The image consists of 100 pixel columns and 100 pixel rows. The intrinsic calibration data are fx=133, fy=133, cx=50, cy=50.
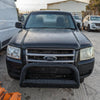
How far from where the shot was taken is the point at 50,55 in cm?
234

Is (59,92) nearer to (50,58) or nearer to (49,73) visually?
(49,73)

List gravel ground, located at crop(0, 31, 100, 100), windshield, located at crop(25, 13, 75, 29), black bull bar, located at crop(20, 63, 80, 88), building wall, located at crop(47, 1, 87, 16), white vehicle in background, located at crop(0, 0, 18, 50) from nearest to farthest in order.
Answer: black bull bar, located at crop(20, 63, 80, 88) → gravel ground, located at crop(0, 31, 100, 100) → windshield, located at crop(25, 13, 75, 29) → white vehicle in background, located at crop(0, 0, 18, 50) → building wall, located at crop(47, 1, 87, 16)

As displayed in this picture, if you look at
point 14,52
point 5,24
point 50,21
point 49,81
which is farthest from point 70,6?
point 49,81

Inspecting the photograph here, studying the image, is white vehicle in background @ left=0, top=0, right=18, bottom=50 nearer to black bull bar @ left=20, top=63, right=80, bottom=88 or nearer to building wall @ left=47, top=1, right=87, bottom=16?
Result: black bull bar @ left=20, top=63, right=80, bottom=88

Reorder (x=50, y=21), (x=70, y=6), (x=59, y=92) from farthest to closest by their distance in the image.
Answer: (x=70, y=6) < (x=50, y=21) < (x=59, y=92)

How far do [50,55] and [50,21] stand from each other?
5.83ft

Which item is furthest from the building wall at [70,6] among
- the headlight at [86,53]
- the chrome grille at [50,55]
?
the chrome grille at [50,55]

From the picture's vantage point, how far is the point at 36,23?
383cm

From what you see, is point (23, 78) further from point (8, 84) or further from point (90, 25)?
point (90, 25)

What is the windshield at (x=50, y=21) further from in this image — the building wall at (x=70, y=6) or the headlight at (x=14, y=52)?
the building wall at (x=70, y=6)

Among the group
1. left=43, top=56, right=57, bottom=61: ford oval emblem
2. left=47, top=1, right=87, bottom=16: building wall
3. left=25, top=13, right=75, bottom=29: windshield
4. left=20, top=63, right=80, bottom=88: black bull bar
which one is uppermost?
left=47, top=1, right=87, bottom=16: building wall

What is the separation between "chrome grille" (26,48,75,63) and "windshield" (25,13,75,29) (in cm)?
151

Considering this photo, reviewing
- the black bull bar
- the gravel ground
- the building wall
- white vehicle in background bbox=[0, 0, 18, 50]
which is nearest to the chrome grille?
the black bull bar

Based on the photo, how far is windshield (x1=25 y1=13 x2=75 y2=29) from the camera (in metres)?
3.76
